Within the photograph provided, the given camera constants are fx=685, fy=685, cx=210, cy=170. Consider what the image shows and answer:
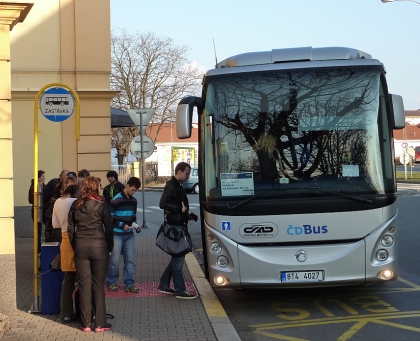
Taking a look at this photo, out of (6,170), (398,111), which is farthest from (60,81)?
(398,111)

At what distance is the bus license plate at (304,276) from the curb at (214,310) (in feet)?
2.87

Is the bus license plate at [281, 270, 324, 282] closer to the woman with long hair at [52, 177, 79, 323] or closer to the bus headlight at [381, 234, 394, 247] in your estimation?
the bus headlight at [381, 234, 394, 247]

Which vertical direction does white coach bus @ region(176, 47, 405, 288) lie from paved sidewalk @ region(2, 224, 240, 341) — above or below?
above

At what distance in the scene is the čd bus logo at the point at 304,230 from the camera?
26.9 ft

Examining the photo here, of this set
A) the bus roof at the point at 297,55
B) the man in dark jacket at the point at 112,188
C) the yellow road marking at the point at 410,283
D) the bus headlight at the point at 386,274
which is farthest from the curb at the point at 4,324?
the yellow road marking at the point at 410,283

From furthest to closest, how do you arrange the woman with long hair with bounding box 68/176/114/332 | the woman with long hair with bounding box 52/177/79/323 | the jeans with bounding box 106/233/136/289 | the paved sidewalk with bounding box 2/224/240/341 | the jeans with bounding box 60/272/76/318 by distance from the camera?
1. the jeans with bounding box 106/233/136/289
2. the jeans with bounding box 60/272/76/318
3. the woman with long hair with bounding box 52/177/79/323
4. the woman with long hair with bounding box 68/176/114/332
5. the paved sidewalk with bounding box 2/224/240/341

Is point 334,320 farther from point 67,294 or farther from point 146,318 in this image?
point 67,294

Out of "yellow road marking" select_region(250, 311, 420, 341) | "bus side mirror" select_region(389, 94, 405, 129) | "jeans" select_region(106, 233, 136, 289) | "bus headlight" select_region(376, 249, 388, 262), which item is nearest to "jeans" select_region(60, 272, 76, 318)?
"jeans" select_region(106, 233, 136, 289)

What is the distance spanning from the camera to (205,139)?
8.61 meters

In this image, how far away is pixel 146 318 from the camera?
26.2 feet

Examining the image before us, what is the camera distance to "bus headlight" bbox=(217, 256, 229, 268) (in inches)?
331

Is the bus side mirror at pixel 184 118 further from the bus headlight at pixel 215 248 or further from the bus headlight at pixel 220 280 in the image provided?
the bus headlight at pixel 220 280

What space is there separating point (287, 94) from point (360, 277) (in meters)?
2.40

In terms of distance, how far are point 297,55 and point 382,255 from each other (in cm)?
274
